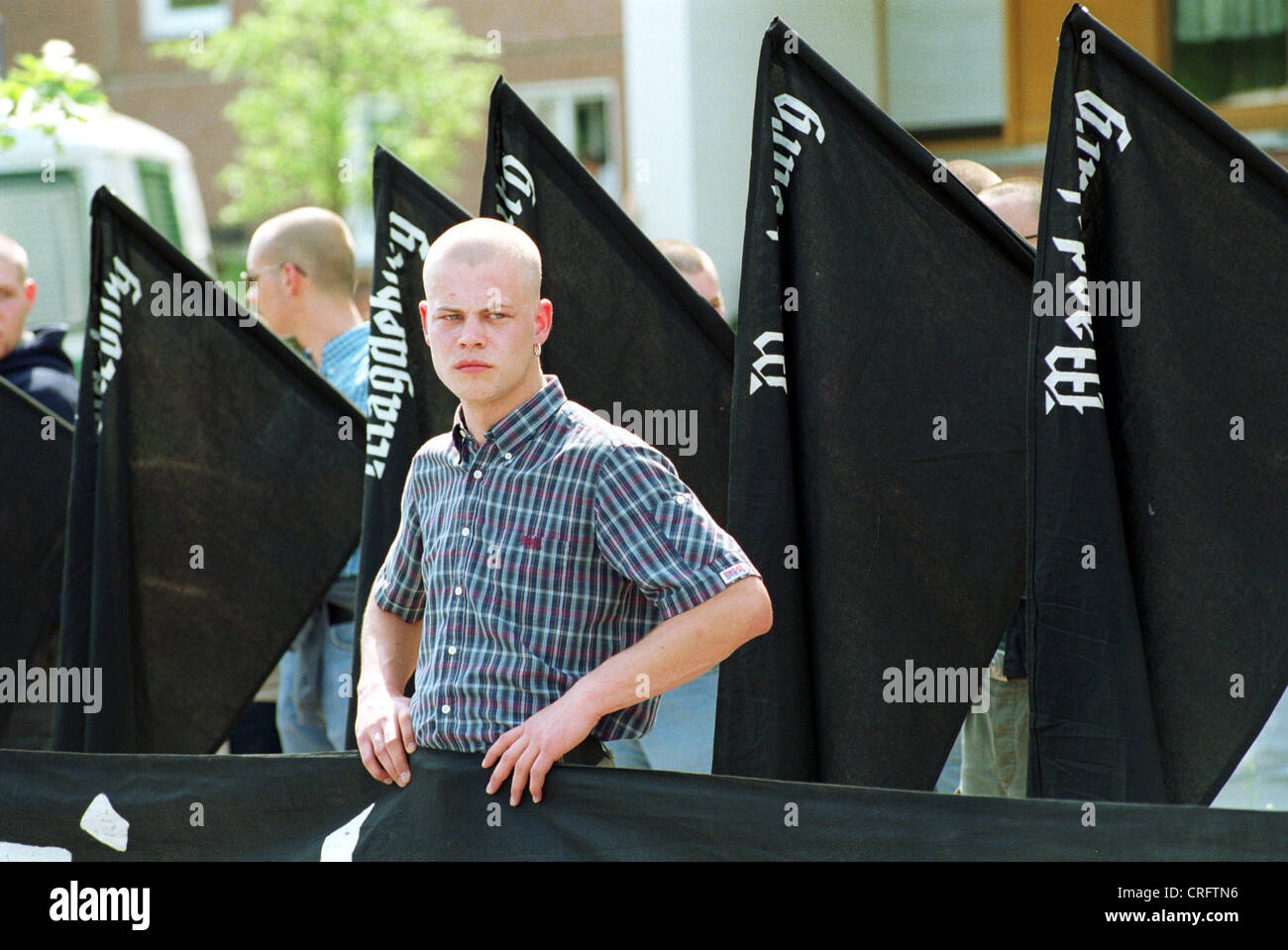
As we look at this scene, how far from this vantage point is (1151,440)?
10.1ft

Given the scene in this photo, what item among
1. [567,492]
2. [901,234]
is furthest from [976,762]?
[567,492]

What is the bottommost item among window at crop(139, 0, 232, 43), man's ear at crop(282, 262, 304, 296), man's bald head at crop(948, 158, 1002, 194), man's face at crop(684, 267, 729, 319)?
man's face at crop(684, 267, 729, 319)

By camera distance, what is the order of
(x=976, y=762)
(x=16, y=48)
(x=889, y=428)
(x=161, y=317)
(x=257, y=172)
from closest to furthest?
(x=889, y=428)
(x=976, y=762)
(x=161, y=317)
(x=257, y=172)
(x=16, y=48)

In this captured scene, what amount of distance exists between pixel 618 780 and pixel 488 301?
2.68ft

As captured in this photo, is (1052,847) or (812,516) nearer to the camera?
(1052,847)

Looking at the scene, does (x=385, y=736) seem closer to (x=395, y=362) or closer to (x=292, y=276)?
(x=395, y=362)

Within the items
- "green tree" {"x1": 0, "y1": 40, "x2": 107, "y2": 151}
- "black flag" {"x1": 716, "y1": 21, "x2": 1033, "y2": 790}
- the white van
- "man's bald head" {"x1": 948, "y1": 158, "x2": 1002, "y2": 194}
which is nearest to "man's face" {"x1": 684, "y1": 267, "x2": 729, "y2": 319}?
"man's bald head" {"x1": 948, "y1": 158, "x2": 1002, "y2": 194}

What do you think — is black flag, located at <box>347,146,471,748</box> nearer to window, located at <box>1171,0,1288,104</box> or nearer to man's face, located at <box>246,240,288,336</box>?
man's face, located at <box>246,240,288,336</box>

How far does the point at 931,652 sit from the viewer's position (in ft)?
11.2

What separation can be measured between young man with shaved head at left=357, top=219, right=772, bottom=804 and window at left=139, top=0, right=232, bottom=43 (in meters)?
21.6

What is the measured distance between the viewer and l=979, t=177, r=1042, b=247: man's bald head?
13.0ft

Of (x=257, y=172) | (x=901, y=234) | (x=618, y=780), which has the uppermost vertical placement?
(x=257, y=172)

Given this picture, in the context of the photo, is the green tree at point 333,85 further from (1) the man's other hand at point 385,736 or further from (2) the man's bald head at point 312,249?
(1) the man's other hand at point 385,736

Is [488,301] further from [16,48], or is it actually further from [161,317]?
[16,48]
